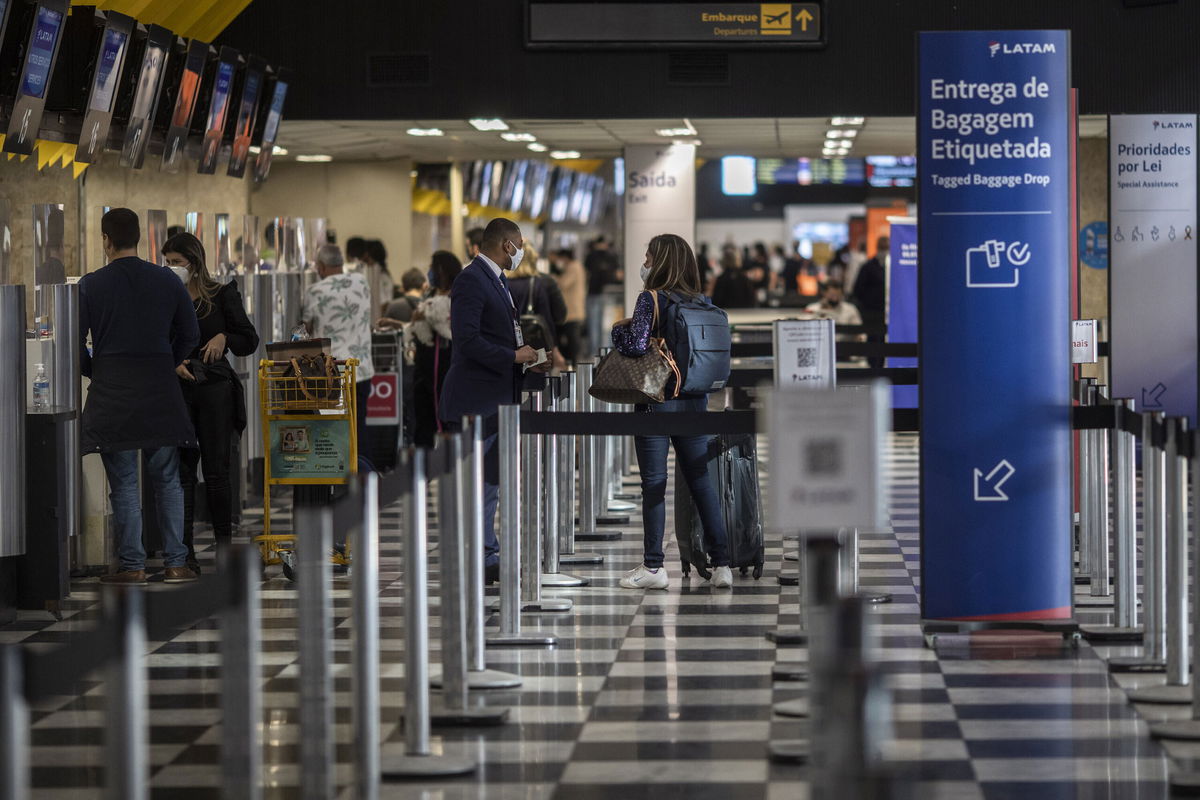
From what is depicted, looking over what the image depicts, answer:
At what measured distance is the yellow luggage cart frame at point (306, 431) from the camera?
9.04 m

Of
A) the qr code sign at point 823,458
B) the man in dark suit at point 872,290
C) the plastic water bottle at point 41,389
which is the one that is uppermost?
the man in dark suit at point 872,290

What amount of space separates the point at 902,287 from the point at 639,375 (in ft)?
27.7

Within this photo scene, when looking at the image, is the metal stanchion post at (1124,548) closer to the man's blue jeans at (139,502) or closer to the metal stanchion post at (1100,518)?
the metal stanchion post at (1100,518)

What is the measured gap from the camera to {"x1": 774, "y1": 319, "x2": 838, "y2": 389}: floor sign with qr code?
7.01m

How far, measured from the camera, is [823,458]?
4375 millimetres

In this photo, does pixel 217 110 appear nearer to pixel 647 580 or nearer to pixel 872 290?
pixel 647 580

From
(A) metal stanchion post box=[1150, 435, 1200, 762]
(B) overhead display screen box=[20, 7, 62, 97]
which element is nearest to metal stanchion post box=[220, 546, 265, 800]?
(A) metal stanchion post box=[1150, 435, 1200, 762]

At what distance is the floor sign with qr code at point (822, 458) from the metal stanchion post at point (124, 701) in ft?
5.39

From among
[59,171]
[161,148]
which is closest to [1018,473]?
[59,171]

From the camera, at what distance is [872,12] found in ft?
50.5

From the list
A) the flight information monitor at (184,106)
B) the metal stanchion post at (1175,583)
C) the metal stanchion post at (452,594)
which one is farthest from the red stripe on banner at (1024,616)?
the flight information monitor at (184,106)

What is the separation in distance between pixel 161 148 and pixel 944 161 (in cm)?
862

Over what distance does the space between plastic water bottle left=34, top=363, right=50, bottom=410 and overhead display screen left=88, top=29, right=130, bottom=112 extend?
3258 mm

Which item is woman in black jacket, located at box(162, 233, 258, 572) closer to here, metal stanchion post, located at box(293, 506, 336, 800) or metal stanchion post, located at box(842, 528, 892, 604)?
metal stanchion post, located at box(842, 528, 892, 604)
